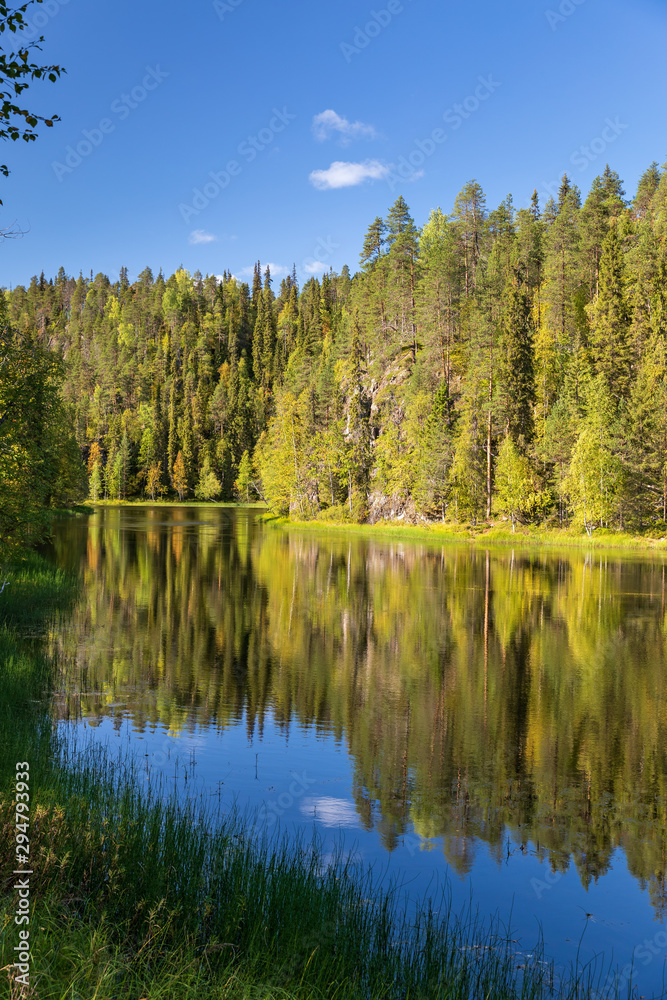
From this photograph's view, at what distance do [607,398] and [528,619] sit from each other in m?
45.8

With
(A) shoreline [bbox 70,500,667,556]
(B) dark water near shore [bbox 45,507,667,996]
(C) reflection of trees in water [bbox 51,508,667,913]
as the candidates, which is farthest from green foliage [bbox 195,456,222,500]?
(B) dark water near shore [bbox 45,507,667,996]

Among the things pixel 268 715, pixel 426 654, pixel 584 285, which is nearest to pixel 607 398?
pixel 584 285

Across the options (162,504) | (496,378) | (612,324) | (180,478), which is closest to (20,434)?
(496,378)

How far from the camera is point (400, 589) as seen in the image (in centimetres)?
3616

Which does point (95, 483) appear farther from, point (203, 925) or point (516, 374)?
point (203, 925)

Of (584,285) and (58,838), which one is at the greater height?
(584,285)

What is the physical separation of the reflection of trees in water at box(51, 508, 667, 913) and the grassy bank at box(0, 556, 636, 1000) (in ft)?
9.05

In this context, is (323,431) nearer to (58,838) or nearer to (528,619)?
(528,619)

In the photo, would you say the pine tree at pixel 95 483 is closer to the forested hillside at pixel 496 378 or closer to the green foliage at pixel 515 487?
the forested hillside at pixel 496 378

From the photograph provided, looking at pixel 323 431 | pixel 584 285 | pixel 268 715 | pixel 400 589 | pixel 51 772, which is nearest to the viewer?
pixel 51 772

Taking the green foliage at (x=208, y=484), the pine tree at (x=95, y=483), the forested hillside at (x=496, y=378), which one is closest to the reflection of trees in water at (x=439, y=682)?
the forested hillside at (x=496, y=378)

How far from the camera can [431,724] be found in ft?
52.1

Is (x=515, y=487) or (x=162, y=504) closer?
(x=515, y=487)

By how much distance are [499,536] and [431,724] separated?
54.4m
